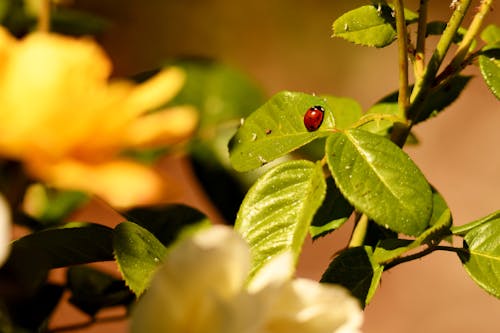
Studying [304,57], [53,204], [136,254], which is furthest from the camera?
[304,57]

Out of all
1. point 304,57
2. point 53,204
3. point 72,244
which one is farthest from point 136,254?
point 304,57

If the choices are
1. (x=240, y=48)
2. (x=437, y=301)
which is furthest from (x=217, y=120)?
(x=240, y=48)

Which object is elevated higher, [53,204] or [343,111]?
[343,111]

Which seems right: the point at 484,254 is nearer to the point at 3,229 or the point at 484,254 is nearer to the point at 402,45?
the point at 402,45

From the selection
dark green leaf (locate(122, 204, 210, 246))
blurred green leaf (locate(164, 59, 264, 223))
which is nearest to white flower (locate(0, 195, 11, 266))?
dark green leaf (locate(122, 204, 210, 246))

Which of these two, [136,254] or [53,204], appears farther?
[53,204]

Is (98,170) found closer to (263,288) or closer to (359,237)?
(263,288)

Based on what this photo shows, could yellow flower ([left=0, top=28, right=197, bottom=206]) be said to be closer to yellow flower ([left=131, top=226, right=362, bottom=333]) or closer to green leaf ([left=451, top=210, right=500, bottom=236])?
yellow flower ([left=131, top=226, right=362, bottom=333])
